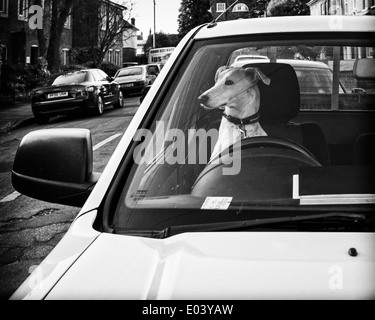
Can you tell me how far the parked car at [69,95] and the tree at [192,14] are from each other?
7140cm

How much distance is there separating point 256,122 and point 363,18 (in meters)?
0.58

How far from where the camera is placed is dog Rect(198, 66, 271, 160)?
215 centimetres

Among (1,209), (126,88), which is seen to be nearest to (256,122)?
(1,209)

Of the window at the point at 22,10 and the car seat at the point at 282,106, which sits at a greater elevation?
the window at the point at 22,10

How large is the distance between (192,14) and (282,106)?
3534 inches

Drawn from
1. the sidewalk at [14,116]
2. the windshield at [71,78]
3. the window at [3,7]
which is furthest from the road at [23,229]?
the window at [3,7]

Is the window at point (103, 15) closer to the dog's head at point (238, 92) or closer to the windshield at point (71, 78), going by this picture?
the windshield at point (71, 78)

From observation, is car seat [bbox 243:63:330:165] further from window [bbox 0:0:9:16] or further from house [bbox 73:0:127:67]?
house [bbox 73:0:127:67]

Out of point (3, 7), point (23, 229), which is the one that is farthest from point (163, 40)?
point (23, 229)

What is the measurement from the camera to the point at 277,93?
2.22 metres

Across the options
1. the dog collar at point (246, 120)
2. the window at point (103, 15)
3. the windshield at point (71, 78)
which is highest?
the window at point (103, 15)

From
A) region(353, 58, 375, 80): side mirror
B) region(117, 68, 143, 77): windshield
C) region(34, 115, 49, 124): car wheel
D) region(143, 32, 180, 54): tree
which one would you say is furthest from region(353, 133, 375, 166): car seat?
region(143, 32, 180, 54): tree

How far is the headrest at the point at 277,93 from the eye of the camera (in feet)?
7.19

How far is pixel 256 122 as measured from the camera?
7.22 ft
